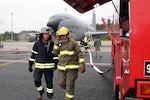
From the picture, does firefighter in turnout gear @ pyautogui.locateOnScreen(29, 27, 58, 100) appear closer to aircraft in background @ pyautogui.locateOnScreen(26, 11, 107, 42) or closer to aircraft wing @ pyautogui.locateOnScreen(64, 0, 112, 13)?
aircraft wing @ pyautogui.locateOnScreen(64, 0, 112, 13)

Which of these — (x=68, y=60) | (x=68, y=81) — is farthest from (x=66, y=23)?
(x=68, y=81)

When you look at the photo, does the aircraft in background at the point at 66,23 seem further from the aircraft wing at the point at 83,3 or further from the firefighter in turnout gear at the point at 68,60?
the firefighter in turnout gear at the point at 68,60

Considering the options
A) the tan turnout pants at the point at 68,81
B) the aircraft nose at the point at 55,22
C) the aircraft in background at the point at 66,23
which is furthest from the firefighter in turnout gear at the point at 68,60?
the aircraft nose at the point at 55,22

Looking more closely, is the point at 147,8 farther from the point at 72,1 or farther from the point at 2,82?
the point at 2,82

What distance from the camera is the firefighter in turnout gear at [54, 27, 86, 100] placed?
600cm

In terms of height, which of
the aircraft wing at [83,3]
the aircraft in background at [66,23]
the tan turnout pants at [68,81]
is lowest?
the tan turnout pants at [68,81]

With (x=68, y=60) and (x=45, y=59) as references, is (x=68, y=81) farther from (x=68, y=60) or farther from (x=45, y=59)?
(x=45, y=59)

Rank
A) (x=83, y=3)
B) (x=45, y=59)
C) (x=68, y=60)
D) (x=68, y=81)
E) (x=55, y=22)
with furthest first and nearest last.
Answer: (x=55, y=22), (x=45, y=59), (x=83, y=3), (x=68, y=60), (x=68, y=81)

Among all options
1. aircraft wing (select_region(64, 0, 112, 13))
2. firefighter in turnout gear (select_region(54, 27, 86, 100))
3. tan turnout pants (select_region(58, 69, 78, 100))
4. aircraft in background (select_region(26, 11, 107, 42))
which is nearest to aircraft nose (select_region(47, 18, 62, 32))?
aircraft in background (select_region(26, 11, 107, 42))

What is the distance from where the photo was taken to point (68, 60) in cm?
611

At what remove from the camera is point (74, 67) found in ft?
19.9

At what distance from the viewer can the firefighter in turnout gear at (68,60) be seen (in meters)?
6.00

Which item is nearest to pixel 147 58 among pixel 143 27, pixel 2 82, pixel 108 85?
pixel 143 27

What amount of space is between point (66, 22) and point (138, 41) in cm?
2710
